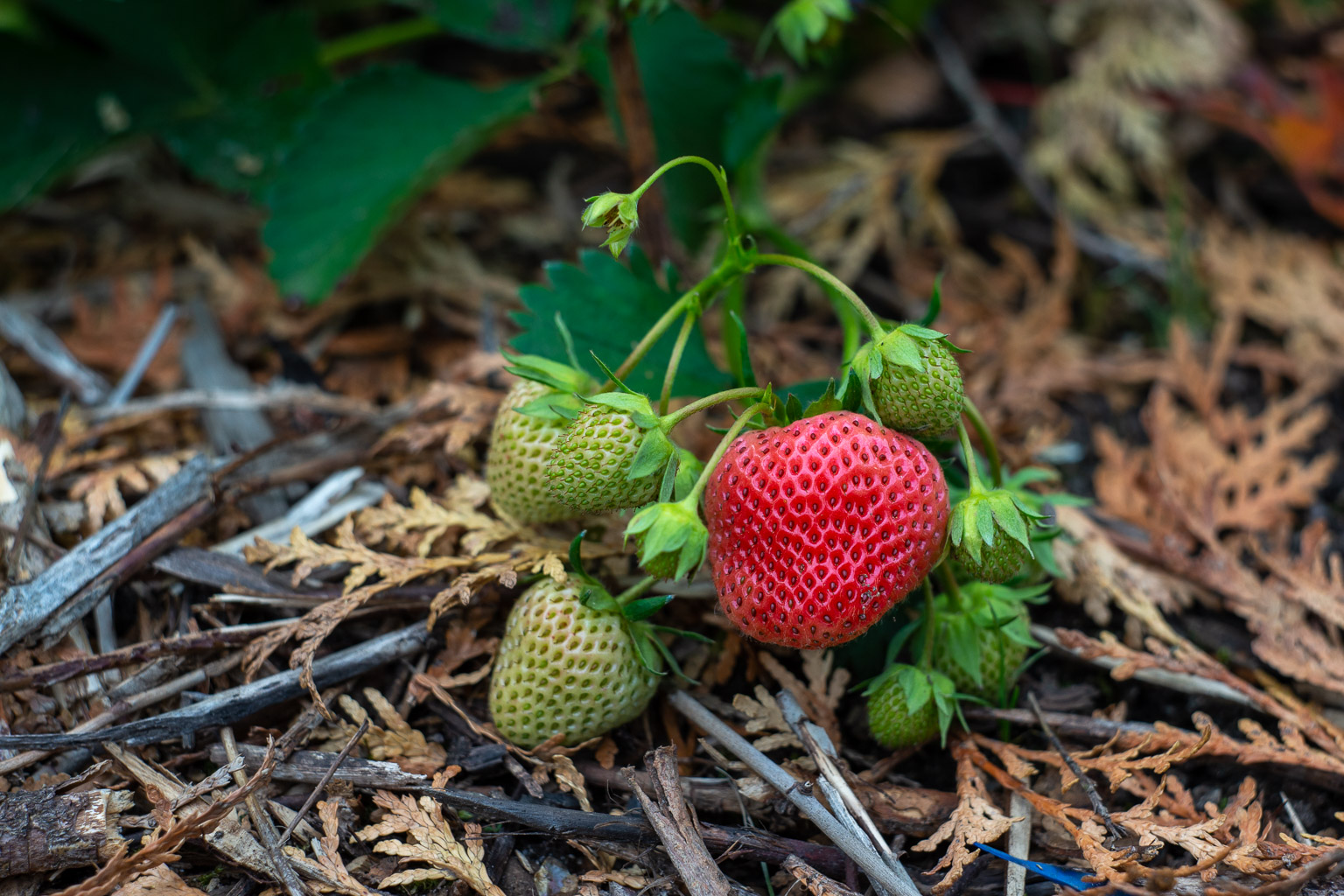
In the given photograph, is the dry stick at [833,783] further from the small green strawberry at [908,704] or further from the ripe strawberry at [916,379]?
the ripe strawberry at [916,379]

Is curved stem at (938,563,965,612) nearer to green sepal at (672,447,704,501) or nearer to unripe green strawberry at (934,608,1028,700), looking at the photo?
unripe green strawberry at (934,608,1028,700)

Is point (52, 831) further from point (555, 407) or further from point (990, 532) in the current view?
point (990, 532)

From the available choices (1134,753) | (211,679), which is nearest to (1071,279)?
(1134,753)

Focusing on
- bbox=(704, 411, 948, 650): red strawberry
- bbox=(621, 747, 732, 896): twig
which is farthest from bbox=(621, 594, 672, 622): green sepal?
bbox=(621, 747, 732, 896): twig


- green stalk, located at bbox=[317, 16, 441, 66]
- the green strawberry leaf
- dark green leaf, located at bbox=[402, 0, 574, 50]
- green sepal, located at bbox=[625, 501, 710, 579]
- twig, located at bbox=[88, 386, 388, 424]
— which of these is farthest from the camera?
green stalk, located at bbox=[317, 16, 441, 66]

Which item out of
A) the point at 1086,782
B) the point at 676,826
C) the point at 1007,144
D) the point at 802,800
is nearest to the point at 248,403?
the point at 676,826

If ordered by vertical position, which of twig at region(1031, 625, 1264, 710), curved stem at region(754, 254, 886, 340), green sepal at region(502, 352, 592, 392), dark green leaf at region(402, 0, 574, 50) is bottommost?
twig at region(1031, 625, 1264, 710)
